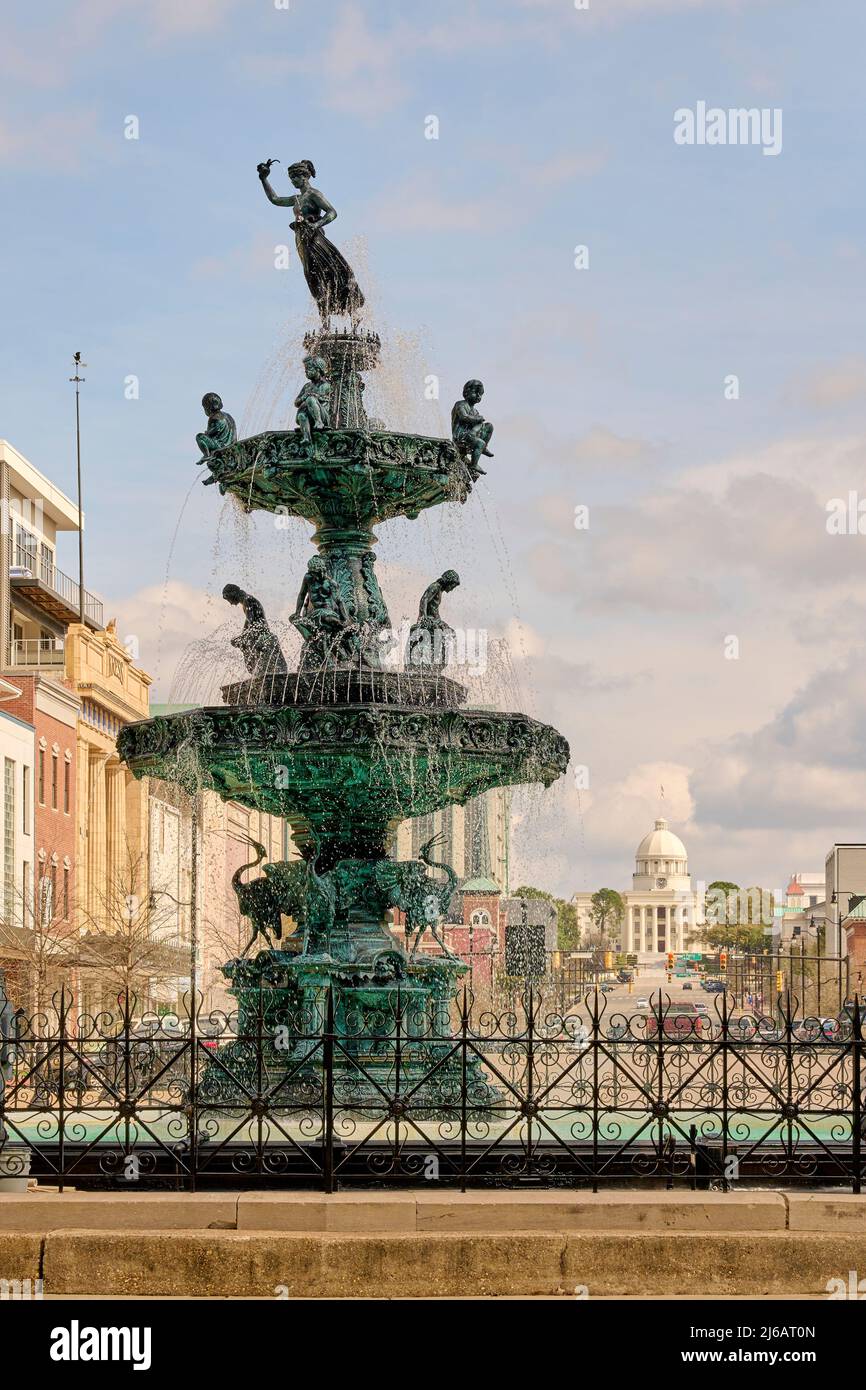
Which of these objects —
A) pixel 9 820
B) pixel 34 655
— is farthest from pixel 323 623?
pixel 34 655

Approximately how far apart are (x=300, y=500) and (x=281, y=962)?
3907mm

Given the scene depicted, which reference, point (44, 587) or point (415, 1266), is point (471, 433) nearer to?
point (415, 1266)

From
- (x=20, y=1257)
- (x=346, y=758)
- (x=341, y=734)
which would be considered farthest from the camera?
(x=346, y=758)

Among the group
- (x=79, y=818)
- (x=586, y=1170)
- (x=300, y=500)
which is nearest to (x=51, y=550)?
(x=79, y=818)

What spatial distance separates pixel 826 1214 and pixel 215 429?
8833 millimetres

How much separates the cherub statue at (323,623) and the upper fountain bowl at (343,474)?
1.74 feet

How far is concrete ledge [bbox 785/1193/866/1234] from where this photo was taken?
437 inches

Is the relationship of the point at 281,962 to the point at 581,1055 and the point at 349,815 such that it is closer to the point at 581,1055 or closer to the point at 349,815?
the point at 349,815

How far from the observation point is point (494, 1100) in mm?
15469

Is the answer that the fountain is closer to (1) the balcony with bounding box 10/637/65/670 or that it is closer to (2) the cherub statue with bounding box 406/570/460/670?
(2) the cherub statue with bounding box 406/570/460/670

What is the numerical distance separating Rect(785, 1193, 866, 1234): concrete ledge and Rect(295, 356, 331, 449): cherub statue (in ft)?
25.2

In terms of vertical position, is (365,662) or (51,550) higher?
(51,550)

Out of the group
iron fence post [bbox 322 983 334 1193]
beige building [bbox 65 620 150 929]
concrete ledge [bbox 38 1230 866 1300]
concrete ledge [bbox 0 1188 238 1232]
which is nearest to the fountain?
iron fence post [bbox 322 983 334 1193]

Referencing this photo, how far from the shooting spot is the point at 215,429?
1708 centimetres
